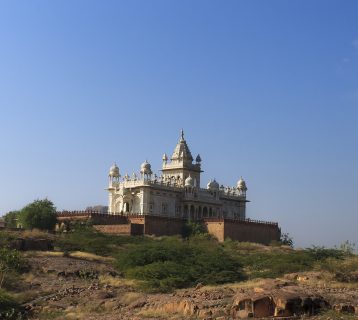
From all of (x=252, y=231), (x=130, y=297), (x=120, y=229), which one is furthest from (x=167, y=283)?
(x=252, y=231)

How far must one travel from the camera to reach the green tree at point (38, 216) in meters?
58.2

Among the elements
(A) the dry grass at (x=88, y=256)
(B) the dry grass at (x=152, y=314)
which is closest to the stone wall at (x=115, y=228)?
(A) the dry grass at (x=88, y=256)

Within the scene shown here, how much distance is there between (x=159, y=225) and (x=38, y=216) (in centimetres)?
1063

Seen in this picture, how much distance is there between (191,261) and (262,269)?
4127 millimetres

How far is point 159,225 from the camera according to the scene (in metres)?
63.2

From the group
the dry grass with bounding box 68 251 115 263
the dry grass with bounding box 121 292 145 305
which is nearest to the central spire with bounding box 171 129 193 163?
the dry grass with bounding box 68 251 115 263

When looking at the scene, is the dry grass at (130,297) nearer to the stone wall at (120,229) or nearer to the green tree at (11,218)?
the stone wall at (120,229)

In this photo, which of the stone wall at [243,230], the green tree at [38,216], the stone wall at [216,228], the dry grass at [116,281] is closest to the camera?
the dry grass at [116,281]

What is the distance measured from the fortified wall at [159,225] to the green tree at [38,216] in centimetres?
109

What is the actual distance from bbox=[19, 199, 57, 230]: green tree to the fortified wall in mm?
1088

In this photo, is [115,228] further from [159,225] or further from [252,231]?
[252,231]

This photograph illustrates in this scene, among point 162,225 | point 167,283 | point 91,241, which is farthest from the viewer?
point 162,225

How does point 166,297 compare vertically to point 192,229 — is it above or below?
below

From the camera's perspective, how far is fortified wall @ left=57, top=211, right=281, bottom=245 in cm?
6022
